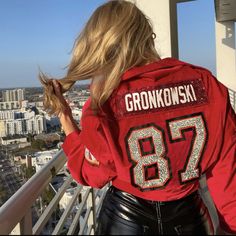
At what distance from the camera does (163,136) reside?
2.69 feet

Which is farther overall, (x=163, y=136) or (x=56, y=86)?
(x=56, y=86)

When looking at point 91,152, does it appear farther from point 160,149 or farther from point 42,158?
point 42,158

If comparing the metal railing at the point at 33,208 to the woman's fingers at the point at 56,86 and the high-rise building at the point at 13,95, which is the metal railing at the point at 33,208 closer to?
the woman's fingers at the point at 56,86

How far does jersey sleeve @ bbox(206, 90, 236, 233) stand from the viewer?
35.5 inches

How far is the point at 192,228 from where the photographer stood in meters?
0.89

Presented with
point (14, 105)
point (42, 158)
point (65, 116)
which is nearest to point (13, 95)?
point (14, 105)

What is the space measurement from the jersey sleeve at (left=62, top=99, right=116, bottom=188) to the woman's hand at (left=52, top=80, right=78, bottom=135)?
0.03 meters

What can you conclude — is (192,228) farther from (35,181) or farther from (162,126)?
(35,181)

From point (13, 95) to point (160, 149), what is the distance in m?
0.96

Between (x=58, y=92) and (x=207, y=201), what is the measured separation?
1.88 feet

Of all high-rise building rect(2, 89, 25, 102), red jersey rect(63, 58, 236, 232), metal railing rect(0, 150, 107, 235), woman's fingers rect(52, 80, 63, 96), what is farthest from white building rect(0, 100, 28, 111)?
red jersey rect(63, 58, 236, 232)

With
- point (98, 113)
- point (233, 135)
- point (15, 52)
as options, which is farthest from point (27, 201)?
point (15, 52)

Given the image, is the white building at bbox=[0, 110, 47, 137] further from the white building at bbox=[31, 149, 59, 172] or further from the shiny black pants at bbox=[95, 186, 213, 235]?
the shiny black pants at bbox=[95, 186, 213, 235]

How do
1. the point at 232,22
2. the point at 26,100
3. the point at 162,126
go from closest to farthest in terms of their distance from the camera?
the point at 162,126 → the point at 26,100 → the point at 232,22
